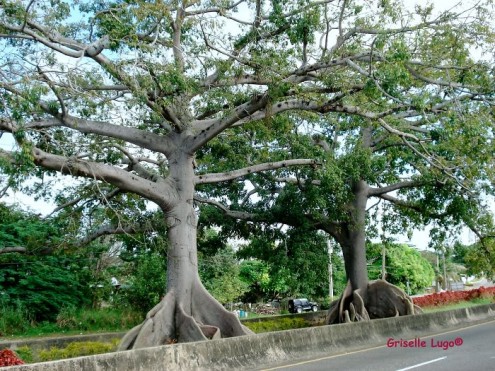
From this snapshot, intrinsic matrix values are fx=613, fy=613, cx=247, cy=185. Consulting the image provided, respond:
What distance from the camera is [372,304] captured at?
21688 millimetres

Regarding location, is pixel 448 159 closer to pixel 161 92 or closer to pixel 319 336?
pixel 319 336

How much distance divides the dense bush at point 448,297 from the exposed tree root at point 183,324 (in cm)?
2010

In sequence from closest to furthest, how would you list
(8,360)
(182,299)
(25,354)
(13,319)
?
(8,360) → (25,354) → (182,299) → (13,319)

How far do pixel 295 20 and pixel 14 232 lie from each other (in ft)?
51.1

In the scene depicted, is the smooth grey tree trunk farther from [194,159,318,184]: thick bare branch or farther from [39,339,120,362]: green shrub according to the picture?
[39,339,120,362]: green shrub

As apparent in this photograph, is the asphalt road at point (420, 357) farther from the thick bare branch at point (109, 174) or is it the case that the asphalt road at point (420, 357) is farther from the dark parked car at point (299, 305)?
the dark parked car at point (299, 305)

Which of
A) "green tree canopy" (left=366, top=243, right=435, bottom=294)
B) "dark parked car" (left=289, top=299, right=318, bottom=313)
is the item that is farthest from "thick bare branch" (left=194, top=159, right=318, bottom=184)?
"green tree canopy" (left=366, top=243, right=435, bottom=294)

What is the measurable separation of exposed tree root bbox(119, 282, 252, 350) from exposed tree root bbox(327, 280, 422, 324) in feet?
23.5

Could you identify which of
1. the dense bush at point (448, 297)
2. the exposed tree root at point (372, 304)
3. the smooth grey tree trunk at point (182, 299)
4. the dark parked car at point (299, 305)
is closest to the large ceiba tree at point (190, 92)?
the smooth grey tree trunk at point (182, 299)

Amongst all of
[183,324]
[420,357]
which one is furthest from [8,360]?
[420,357]

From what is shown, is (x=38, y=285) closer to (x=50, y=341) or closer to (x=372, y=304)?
(x=50, y=341)

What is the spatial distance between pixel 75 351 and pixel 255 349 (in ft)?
16.1

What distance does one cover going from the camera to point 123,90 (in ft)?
50.4

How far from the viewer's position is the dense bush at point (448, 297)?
3278cm
